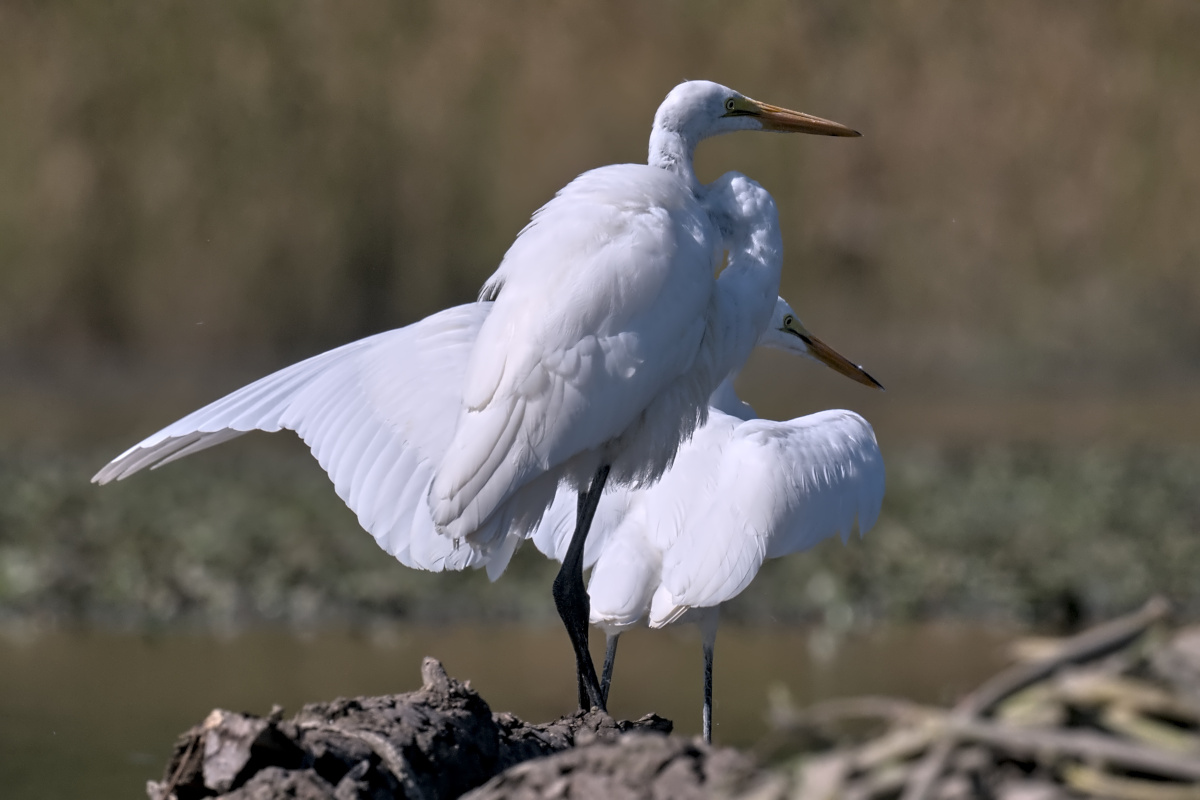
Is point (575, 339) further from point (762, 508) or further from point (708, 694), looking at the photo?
point (708, 694)

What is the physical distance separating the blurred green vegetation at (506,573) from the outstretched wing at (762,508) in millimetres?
2603

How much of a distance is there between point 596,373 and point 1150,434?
1084cm

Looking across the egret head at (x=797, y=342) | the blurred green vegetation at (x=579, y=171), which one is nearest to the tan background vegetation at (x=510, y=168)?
the blurred green vegetation at (x=579, y=171)

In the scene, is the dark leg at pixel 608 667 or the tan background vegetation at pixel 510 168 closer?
the dark leg at pixel 608 667

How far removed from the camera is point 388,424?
368cm

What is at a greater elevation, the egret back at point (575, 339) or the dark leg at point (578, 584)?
the egret back at point (575, 339)

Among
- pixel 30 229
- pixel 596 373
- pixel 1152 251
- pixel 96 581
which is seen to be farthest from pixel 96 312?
pixel 596 373

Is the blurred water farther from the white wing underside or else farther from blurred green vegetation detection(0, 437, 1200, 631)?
the white wing underside

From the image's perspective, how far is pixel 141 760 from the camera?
4.51 meters

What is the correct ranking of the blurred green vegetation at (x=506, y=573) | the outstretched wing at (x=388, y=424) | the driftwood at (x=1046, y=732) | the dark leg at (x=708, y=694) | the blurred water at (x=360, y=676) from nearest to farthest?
the driftwood at (x=1046, y=732)
the outstretched wing at (x=388, y=424)
the dark leg at (x=708, y=694)
the blurred water at (x=360, y=676)
the blurred green vegetation at (x=506, y=573)

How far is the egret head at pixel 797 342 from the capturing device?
15.9 feet

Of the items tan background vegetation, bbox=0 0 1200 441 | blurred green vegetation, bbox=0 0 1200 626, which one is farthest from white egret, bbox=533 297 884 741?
tan background vegetation, bbox=0 0 1200 441

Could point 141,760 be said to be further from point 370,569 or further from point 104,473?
point 370,569

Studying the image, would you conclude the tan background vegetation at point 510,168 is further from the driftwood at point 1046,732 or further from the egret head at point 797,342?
the driftwood at point 1046,732
